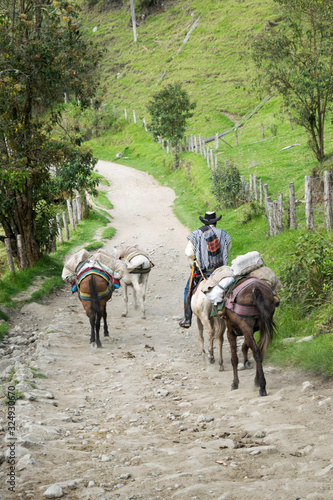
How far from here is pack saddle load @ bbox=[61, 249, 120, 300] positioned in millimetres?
10188

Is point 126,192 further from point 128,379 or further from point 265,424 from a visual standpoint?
point 265,424

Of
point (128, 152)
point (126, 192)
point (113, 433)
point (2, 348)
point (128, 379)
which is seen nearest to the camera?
point (113, 433)

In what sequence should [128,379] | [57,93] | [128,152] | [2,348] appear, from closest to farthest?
[128,379]
[2,348]
[57,93]
[128,152]

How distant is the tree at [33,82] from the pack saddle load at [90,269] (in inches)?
153

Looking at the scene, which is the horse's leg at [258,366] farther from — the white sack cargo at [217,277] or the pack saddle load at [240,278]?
the white sack cargo at [217,277]

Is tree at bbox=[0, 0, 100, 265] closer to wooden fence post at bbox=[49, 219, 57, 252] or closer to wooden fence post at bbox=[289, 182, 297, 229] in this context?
wooden fence post at bbox=[49, 219, 57, 252]

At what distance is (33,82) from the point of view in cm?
1509

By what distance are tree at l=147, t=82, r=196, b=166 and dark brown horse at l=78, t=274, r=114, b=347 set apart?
26.1m

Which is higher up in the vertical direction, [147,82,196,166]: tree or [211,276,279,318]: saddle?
[147,82,196,166]: tree

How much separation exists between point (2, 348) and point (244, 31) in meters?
56.2

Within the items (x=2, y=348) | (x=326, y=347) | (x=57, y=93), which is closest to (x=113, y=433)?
(x=326, y=347)

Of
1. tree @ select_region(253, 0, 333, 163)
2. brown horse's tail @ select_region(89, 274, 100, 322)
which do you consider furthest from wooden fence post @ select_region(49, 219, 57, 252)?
tree @ select_region(253, 0, 333, 163)

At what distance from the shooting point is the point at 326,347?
23.6 feet

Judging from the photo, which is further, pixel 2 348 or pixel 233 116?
pixel 233 116
